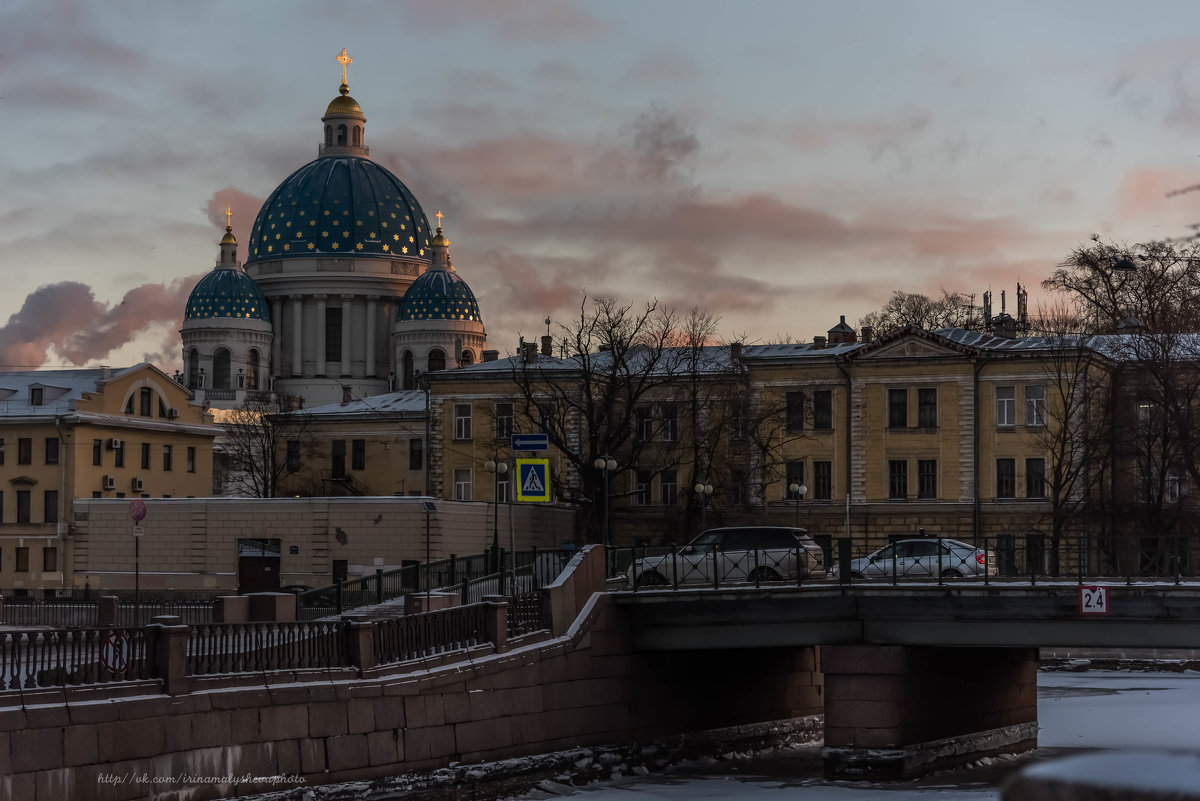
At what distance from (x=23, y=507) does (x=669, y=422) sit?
26223 mm

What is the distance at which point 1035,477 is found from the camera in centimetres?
6662

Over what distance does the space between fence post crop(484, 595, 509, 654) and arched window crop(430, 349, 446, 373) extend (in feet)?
338

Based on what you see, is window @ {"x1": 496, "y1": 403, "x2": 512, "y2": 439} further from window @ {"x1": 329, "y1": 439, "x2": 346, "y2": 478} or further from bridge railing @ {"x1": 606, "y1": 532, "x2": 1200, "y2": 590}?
bridge railing @ {"x1": 606, "y1": 532, "x2": 1200, "y2": 590}

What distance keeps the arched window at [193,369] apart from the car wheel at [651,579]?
101441 mm

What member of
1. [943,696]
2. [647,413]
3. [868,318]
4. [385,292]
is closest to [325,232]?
[385,292]

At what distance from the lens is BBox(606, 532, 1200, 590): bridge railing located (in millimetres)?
32469

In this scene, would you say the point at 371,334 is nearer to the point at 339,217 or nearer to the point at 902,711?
the point at 339,217

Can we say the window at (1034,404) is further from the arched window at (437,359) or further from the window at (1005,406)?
the arched window at (437,359)

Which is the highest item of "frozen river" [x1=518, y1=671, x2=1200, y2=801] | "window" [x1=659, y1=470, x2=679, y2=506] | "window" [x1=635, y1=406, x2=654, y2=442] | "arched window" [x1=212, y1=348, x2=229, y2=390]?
"arched window" [x1=212, y1=348, x2=229, y2=390]

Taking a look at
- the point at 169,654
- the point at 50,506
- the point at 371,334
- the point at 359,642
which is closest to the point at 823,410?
the point at 50,506

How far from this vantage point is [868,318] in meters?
100

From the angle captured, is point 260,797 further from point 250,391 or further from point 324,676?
point 250,391

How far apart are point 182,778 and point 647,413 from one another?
49.8 metres

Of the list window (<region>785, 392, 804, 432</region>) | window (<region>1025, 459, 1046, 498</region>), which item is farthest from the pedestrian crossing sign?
window (<region>785, 392, 804, 432</region>)
